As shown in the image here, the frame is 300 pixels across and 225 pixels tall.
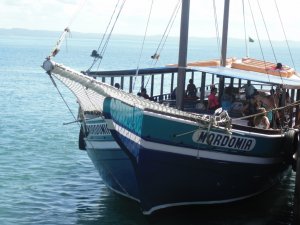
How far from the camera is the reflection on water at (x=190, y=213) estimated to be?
15.4 metres

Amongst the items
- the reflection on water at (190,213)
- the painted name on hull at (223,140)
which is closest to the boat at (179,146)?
the painted name on hull at (223,140)

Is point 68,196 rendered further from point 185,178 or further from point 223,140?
point 223,140

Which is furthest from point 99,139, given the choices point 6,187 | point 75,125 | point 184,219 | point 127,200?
point 75,125

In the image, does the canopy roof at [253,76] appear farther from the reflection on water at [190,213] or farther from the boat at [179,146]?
the reflection on water at [190,213]

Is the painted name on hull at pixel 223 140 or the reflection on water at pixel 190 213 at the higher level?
the painted name on hull at pixel 223 140

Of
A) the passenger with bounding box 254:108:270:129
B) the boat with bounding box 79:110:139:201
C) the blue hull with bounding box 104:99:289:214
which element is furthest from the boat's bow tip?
the passenger with bounding box 254:108:270:129

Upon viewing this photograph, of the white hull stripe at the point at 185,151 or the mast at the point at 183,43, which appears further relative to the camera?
the mast at the point at 183,43

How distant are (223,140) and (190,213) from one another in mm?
2346

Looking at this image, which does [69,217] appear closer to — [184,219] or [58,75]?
[184,219]

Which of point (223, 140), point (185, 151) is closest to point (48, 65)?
point (185, 151)

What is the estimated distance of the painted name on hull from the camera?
1423cm

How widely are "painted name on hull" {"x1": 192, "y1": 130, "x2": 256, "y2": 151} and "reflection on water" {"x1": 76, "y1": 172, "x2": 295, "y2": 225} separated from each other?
6.43 ft

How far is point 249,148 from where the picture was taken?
1530 cm

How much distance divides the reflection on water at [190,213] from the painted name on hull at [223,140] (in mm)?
1959
